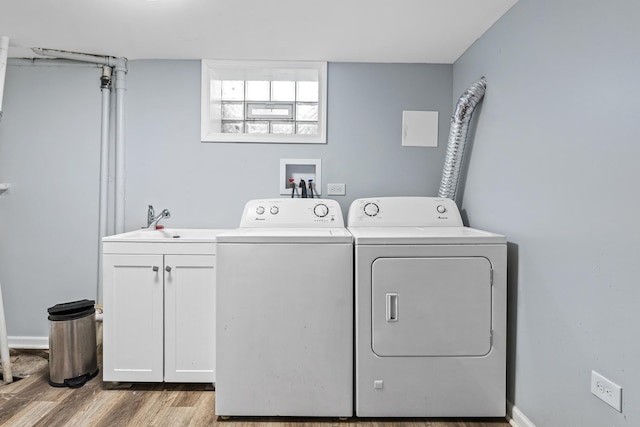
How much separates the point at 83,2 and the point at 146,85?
809 millimetres

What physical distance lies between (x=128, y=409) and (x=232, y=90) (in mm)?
2272

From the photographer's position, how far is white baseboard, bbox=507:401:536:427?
5.77ft

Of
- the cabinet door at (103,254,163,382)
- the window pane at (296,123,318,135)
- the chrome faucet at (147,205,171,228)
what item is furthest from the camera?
the window pane at (296,123,318,135)

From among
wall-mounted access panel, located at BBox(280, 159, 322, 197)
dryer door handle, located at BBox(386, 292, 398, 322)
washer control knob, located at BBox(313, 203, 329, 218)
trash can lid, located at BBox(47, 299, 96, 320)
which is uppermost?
wall-mounted access panel, located at BBox(280, 159, 322, 197)

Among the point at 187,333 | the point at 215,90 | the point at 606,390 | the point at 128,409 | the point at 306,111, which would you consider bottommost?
the point at 128,409

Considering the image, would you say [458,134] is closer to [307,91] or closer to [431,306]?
[431,306]

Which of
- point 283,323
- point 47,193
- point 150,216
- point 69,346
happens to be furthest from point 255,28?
point 69,346

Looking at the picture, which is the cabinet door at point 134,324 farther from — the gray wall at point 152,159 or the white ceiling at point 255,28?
the white ceiling at point 255,28

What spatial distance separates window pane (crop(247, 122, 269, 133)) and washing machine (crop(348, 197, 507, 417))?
151 cm

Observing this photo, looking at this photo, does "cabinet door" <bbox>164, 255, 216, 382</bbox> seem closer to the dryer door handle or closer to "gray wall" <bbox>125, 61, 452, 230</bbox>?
"gray wall" <bbox>125, 61, 452, 230</bbox>

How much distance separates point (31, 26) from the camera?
7.30ft

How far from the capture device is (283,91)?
300 centimetres

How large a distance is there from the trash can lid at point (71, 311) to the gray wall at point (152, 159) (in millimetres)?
479

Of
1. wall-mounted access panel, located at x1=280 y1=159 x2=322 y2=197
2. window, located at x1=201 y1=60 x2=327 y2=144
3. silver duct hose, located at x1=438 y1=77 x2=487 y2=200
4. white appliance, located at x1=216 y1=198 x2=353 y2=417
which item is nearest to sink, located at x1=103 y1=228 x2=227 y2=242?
white appliance, located at x1=216 y1=198 x2=353 y2=417
